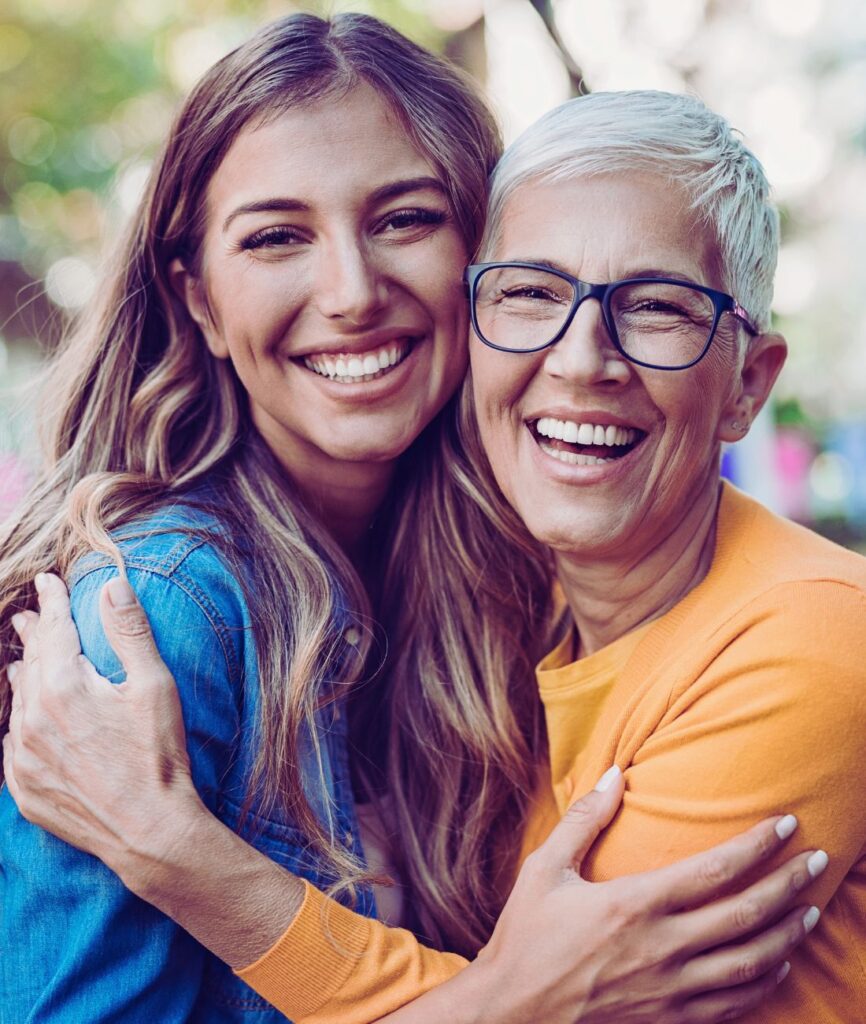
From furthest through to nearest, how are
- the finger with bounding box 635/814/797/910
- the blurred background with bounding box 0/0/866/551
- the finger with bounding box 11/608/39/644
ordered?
1. the blurred background with bounding box 0/0/866/551
2. the finger with bounding box 11/608/39/644
3. the finger with bounding box 635/814/797/910

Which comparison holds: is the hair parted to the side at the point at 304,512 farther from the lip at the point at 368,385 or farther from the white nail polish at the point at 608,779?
the white nail polish at the point at 608,779

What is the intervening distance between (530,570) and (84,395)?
1.27m

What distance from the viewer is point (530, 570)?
296cm

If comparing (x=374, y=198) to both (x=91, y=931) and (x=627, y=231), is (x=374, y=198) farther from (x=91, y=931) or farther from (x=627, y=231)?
(x=91, y=931)

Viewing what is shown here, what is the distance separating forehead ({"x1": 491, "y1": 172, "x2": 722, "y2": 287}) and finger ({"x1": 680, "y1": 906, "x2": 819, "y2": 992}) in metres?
1.28

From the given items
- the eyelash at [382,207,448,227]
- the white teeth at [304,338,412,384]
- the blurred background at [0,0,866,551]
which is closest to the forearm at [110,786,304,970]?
the white teeth at [304,338,412,384]

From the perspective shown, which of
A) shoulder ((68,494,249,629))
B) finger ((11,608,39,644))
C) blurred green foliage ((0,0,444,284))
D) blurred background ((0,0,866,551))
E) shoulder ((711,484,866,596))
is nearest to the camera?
shoulder ((711,484,866,596))

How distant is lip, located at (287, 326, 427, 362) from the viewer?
257 cm

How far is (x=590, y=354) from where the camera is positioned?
226 cm

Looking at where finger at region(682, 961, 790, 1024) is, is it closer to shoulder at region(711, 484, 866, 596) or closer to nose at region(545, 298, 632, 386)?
shoulder at region(711, 484, 866, 596)

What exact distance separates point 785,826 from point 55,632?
147cm

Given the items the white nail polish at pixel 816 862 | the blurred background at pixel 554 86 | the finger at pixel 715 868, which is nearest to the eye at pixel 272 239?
the finger at pixel 715 868

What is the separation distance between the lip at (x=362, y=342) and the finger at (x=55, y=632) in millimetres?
772

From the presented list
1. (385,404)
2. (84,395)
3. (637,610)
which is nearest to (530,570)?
(637,610)
